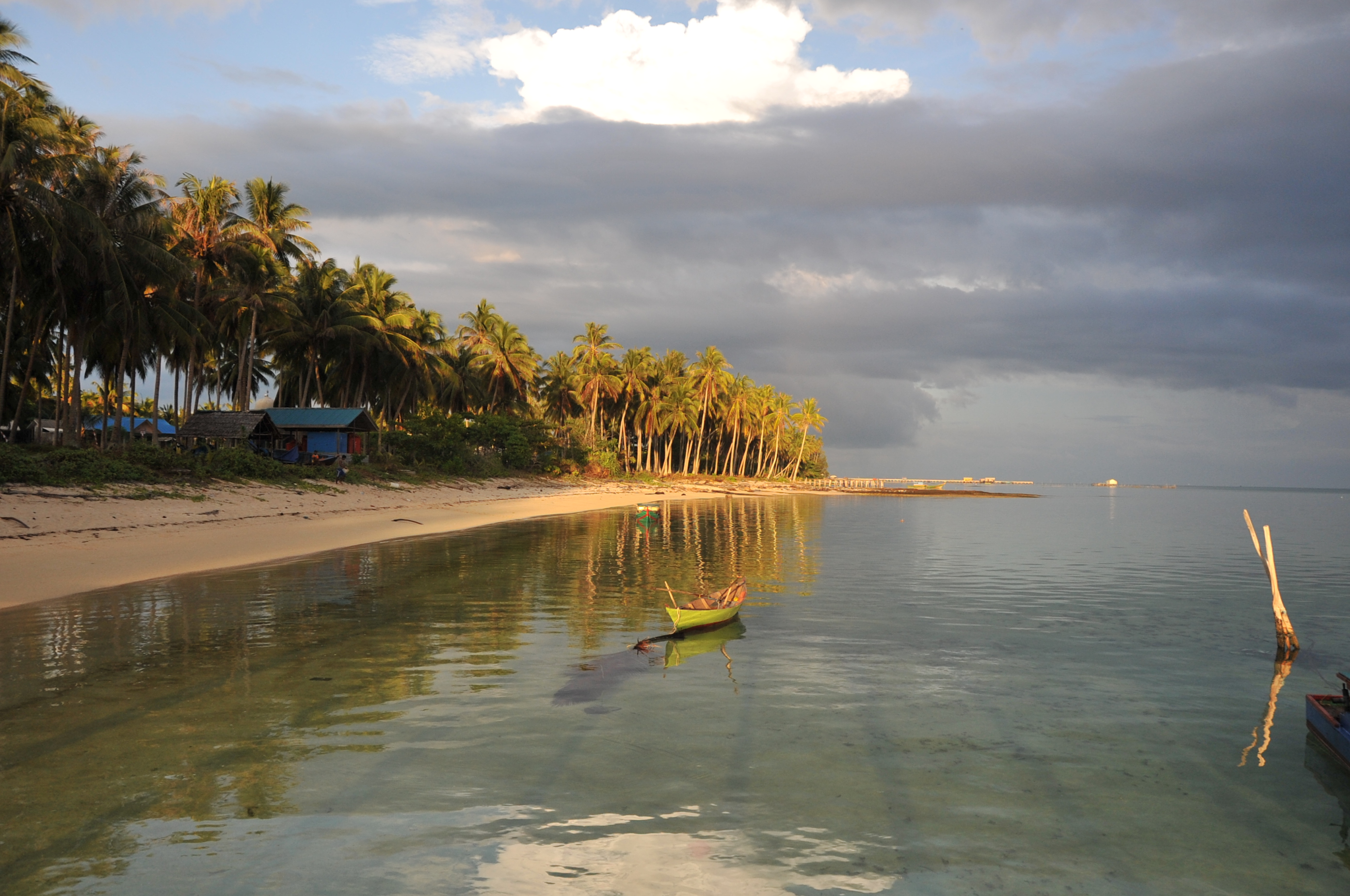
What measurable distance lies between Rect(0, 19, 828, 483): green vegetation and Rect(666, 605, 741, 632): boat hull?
80.4 feet

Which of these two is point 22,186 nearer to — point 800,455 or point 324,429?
point 324,429

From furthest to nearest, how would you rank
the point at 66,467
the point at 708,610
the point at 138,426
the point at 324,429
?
the point at 138,426 → the point at 324,429 → the point at 66,467 → the point at 708,610

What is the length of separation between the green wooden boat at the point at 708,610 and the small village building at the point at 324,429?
1865 inches

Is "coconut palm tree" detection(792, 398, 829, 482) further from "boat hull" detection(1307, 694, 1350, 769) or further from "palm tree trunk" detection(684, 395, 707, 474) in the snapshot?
"boat hull" detection(1307, 694, 1350, 769)

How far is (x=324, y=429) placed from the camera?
192ft

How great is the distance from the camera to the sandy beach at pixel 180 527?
1989 cm

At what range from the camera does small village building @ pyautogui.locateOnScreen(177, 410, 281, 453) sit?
168ft

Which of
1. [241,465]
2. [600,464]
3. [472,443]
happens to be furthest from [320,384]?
[241,465]

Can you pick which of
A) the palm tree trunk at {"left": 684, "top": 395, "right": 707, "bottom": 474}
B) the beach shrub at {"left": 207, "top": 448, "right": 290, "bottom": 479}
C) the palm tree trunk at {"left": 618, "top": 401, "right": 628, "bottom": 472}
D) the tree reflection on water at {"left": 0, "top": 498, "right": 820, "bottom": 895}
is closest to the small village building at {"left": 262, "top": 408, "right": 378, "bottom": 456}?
the beach shrub at {"left": 207, "top": 448, "right": 290, "bottom": 479}

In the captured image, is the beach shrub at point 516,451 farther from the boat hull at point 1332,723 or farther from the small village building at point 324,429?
the boat hull at point 1332,723

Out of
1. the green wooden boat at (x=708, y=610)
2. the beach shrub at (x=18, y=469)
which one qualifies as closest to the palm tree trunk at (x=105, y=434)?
the beach shrub at (x=18, y=469)

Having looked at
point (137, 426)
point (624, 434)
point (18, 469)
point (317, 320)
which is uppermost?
point (317, 320)

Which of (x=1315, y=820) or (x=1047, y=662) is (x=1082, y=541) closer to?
Answer: (x=1047, y=662)

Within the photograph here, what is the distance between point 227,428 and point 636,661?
157 feet
